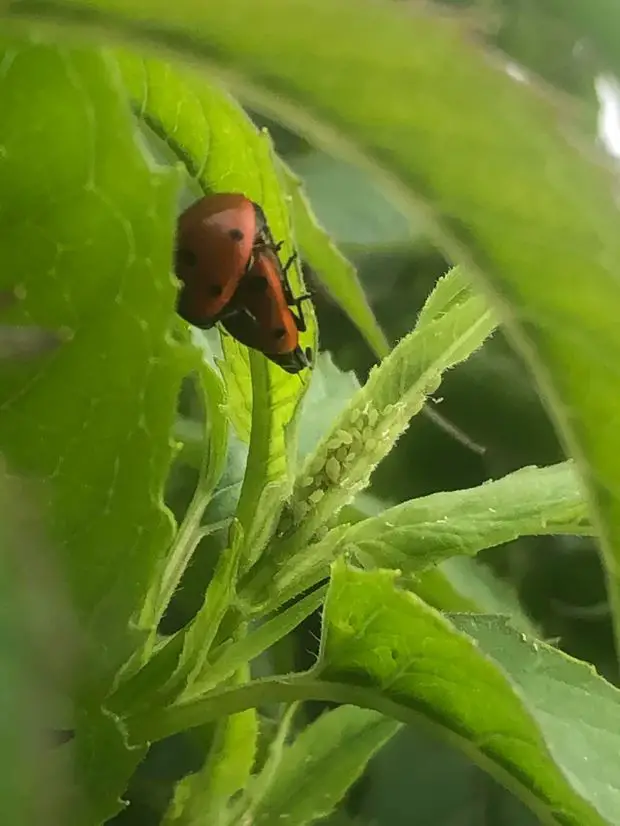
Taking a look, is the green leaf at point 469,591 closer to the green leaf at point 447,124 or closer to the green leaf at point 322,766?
the green leaf at point 322,766

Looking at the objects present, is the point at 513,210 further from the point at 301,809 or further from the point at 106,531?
the point at 301,809

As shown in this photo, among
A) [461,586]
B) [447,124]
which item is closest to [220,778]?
[461,586]

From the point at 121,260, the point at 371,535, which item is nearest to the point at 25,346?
the point at 121,260

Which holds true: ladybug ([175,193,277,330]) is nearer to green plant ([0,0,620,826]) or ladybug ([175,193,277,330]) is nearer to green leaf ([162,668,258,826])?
green plant ([0,0,620,826])

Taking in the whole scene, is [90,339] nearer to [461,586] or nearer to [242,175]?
[242,175]

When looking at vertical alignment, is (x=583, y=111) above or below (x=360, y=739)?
above

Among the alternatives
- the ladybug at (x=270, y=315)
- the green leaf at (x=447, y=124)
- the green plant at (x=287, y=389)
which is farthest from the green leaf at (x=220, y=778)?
the green leaf at (x=447, y=124)
